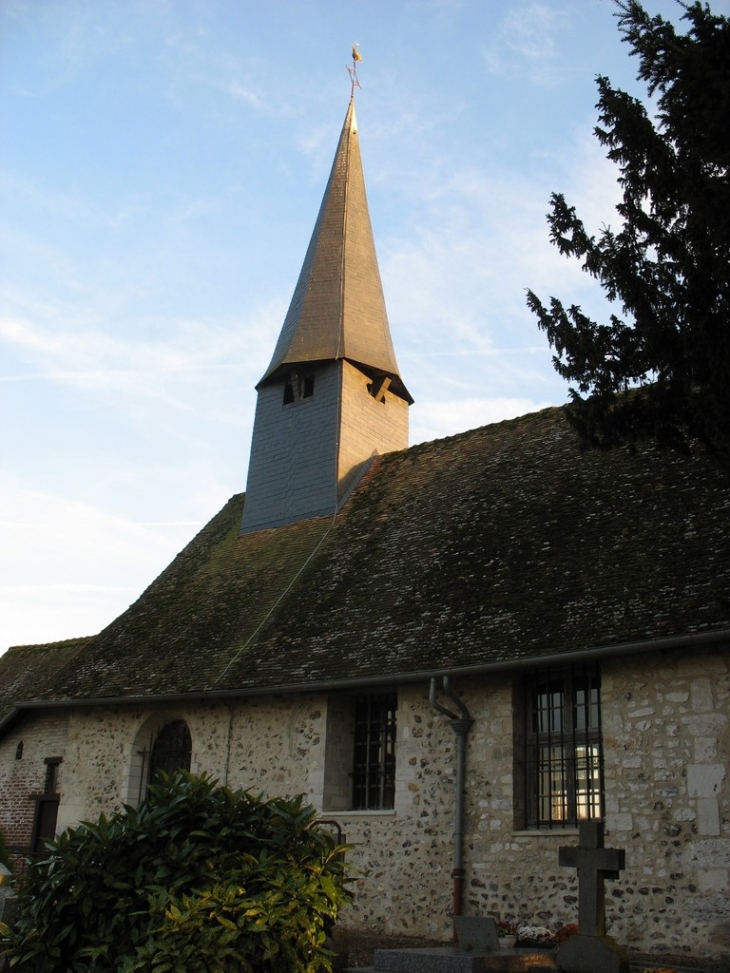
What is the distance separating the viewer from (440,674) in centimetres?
1098

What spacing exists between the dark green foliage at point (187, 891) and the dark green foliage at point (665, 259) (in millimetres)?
4099

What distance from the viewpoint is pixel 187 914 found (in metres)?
6.16

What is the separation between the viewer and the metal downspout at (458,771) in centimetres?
1055

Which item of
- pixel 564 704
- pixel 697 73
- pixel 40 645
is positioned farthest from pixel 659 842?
pixel 40 645

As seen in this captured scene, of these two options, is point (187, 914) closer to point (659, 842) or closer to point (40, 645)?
point (659, 842)

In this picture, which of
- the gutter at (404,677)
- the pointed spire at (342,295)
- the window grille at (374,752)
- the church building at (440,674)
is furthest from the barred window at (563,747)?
the pointed spire at (342,295)

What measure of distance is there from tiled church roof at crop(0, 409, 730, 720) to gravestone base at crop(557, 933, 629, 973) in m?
2.78

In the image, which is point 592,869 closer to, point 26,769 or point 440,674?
point 440,674

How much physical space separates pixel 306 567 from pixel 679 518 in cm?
593

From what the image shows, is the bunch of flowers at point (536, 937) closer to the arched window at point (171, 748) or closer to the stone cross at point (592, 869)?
the stone cross at point (592, 869)

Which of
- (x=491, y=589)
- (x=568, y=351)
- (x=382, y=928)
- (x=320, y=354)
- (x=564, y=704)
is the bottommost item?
(x=382, y=928)

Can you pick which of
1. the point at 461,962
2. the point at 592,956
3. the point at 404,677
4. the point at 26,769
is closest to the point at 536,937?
the point at 592,956

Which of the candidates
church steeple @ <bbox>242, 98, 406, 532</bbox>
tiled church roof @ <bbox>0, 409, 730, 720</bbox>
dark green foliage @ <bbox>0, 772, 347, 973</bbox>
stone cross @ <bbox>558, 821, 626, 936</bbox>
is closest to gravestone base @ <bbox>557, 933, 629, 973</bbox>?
stone cross @ <bbox>558, 821, 626, 936</bbox>

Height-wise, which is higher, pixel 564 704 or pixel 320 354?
pixel 320 354
